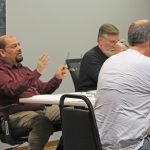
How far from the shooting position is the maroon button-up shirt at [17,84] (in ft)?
10.5

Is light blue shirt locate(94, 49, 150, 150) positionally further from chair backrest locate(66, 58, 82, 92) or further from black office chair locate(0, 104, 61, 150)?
chair backrest locate(66, 58, 82, 92)

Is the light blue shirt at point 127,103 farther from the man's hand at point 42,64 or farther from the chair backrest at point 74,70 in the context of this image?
the chair backrest at point 74,70

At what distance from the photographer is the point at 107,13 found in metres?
5.25

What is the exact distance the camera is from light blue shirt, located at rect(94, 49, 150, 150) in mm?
2039

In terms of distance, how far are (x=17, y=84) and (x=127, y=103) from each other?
138cm

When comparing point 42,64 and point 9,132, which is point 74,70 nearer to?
point 42,64

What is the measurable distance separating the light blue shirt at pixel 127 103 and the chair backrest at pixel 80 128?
0.45 ft

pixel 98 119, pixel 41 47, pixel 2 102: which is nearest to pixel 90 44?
pixel 41 47

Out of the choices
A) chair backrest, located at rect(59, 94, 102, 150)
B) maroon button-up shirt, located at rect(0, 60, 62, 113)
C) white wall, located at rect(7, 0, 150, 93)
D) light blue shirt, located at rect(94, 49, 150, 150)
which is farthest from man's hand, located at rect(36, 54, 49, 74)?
light blue shirt, located at rect(94, 49, 150, 150)

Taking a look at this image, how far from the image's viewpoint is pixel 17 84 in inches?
126

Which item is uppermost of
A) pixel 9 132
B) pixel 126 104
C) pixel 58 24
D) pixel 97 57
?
pixel 126 104

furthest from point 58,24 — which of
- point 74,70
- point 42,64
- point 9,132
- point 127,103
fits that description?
point 127,103

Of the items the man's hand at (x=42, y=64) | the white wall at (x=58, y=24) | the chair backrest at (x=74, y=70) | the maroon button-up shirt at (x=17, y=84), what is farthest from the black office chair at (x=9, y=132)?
the white wall at (x=58, y=24)

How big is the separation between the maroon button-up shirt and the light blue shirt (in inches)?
49.8
